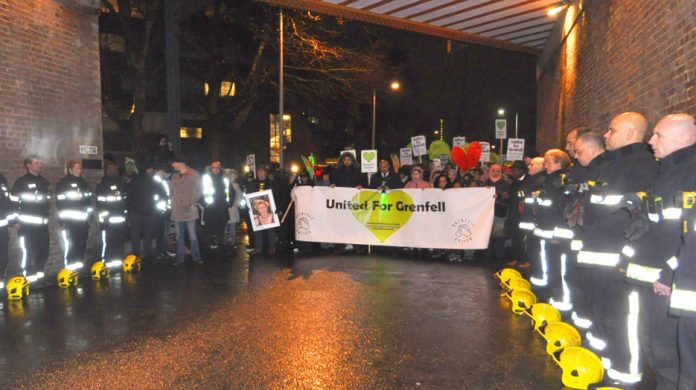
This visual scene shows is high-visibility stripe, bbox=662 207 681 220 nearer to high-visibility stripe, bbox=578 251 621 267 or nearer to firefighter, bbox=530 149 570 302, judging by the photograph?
high-visibility stripe, bbox=578 251 621 267

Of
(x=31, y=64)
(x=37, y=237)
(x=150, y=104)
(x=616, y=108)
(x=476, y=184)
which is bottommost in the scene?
(x=37, y=237)

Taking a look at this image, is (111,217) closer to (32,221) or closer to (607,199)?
(32,221)

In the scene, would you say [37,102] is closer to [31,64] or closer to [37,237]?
[31,64]

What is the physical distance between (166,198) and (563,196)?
8.35 m

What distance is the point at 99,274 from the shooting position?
9.13 meters

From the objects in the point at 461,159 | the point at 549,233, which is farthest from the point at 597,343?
the point at 461,159

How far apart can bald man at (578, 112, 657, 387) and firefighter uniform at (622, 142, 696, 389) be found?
0.36 meters

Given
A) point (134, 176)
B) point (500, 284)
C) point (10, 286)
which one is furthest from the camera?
point (134, 176)

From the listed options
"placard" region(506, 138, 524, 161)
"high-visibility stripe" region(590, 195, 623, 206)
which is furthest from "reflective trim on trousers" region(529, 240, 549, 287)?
"placard" region(506, 138, 524, 161)

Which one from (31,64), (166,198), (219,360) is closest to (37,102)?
(31,64)

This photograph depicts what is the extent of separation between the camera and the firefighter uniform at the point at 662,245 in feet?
12.0

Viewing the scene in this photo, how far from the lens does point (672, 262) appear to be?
371 centimetres

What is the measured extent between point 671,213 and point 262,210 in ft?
29.4

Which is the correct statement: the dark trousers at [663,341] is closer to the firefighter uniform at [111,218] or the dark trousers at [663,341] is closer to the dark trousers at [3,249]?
the dark trousers at [3,249]
